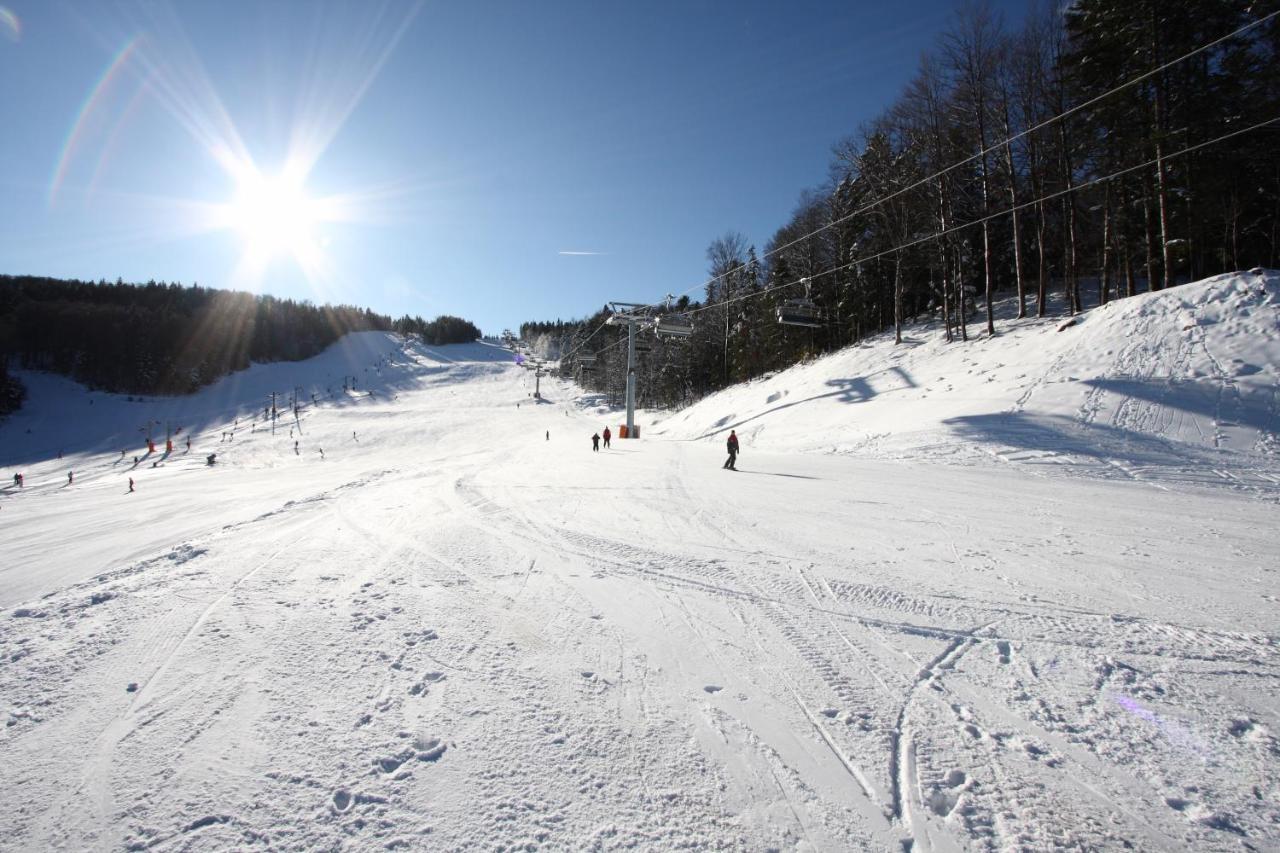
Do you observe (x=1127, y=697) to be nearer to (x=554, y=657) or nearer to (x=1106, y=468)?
(x=554, y=657)

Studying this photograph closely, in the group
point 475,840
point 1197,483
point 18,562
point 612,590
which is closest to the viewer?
point 475,840

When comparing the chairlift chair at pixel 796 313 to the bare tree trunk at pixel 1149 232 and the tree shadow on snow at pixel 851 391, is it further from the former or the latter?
the bare tree trunk at pixel 1149 232

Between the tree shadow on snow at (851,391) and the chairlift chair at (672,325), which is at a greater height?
the chairlift chair at (672,325)

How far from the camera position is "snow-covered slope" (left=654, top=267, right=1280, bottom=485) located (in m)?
11.1

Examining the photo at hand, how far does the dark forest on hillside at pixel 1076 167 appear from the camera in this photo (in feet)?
58.4

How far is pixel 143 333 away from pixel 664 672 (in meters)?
139

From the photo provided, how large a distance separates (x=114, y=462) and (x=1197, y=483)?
74409 millimetres

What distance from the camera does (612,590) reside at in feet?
15.7

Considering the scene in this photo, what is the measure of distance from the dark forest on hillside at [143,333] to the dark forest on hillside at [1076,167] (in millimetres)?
112786

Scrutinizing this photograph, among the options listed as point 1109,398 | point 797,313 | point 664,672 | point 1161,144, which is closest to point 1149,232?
point 1161,144

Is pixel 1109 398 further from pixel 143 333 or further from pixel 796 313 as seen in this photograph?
pixel 143 333

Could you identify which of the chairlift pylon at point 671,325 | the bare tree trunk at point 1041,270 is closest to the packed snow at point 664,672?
the bare tree trunk at point 1041,270

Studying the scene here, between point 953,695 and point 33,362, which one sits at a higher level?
point 33,362

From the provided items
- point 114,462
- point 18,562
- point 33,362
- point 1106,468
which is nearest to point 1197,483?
point 1106,468
